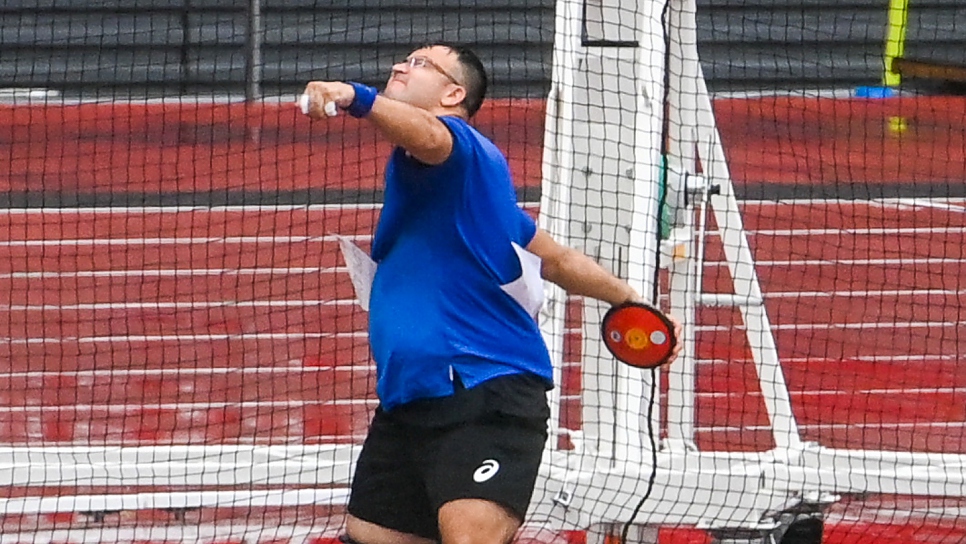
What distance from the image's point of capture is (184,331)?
803cm

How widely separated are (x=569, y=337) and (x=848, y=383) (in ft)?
4.31

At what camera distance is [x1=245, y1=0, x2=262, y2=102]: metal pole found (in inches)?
488

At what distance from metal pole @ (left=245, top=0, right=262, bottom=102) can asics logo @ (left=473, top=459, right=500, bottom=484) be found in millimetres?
9217

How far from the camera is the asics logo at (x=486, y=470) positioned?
3482mm

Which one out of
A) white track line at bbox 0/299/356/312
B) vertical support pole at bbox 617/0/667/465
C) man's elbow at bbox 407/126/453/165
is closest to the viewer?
man's elbow at bbox 407/126/453/165

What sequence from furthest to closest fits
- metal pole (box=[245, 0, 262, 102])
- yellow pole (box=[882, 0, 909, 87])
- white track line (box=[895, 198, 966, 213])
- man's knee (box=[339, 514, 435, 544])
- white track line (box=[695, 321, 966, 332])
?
1. yellow pole (box=[882, 0, 909, 87])
2. metal pole (box=[245, 0, 262, 102])
3. white track line (box=[895, 198, 966, 213])
4. white track line (box=[695, 321, 966, 332])
5. man's knee (box=[339, 514, 435, 544])

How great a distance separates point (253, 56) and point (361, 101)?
31.7 ft

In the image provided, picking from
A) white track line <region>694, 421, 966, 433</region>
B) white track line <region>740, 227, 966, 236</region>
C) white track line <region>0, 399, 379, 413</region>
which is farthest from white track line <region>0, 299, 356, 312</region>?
white track line <region>740, 227, 966, 236</region>

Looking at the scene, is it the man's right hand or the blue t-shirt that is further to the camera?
the blue t-shirt

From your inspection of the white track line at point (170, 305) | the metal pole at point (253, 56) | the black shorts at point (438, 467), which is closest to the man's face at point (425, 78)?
the black shorts at point (438, 467)

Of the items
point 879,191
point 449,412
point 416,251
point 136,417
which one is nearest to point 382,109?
point 416,251

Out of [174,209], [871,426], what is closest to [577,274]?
[871,426]

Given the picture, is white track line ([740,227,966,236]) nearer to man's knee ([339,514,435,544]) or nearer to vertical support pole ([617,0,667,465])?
vertical support pole ([617,0,667,465])

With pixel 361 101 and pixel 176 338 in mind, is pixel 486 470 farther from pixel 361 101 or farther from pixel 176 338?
pixel 176 338
